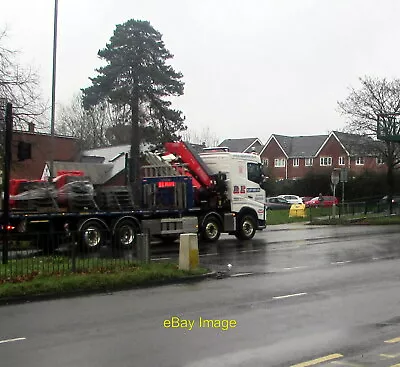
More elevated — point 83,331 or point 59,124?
point 59,124

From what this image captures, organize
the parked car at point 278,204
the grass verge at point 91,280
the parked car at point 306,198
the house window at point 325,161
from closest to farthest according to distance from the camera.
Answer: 1. the grass verge at point 91,280
2. the parked car at point 278,204
3. the parked car at point 306,198
4. the house window at point 325,161

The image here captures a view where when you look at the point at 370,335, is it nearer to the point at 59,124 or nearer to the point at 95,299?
the point at 95,299

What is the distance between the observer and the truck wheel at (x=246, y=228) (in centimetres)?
2480

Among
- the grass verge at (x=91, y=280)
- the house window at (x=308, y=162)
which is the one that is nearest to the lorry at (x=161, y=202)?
the grass verge at (x=91, y=280)

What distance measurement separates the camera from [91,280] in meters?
12.2

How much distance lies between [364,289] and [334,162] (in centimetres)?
7637

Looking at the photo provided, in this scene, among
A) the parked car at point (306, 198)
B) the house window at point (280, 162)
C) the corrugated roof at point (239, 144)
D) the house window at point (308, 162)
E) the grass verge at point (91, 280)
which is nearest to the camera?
the grass verge at point (91, 280)

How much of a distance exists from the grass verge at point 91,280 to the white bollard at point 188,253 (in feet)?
0.58

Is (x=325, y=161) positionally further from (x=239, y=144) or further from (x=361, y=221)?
(x=361, y=221)

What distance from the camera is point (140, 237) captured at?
586 inches

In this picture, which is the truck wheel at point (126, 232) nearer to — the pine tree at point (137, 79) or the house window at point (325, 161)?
the pine tree at point (137, 79)

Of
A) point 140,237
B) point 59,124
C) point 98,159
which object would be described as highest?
point 59,124

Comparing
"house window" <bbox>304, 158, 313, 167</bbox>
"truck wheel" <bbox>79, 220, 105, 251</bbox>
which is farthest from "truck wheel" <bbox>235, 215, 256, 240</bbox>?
"house window" <bbox>304, 158, 313, 167</bbox>

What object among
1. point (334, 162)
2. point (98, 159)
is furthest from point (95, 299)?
point (334, 162)
